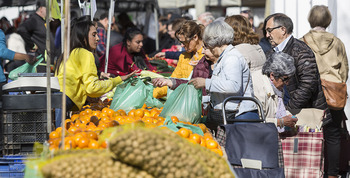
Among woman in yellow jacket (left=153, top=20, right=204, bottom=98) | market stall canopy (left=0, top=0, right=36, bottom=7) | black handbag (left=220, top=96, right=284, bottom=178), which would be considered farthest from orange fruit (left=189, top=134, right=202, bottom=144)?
market stall canopy (left=0, top=0, right=36, bottom=7)

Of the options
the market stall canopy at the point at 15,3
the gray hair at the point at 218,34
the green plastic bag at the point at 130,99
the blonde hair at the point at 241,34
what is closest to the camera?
A: the gray hair at the point at 218,34

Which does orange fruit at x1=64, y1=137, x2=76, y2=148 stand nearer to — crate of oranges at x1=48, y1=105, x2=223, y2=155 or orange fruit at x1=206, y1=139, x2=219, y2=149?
crate of oranges at x1=48, y1=105, x2=223, y2=155

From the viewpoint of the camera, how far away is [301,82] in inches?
213

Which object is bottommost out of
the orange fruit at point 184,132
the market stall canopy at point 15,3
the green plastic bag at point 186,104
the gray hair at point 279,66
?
the orange fruit at point 184,132

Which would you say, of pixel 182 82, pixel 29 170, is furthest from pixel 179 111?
pixel 29 170

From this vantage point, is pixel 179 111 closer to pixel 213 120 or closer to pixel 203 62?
pixel 213 120

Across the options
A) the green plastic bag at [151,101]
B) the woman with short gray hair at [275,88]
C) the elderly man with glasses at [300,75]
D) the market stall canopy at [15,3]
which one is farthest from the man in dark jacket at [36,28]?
the woman with short gray hair at [275,88]

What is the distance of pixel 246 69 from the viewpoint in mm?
4699

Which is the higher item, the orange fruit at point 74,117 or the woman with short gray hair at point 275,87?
the woman with short gray hair at point 275,87

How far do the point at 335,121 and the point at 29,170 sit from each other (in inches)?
171

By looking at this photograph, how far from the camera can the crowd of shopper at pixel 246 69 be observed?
4.75 m

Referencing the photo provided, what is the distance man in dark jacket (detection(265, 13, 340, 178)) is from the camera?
538cm

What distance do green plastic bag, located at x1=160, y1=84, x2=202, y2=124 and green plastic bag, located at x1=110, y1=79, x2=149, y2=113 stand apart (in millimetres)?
827

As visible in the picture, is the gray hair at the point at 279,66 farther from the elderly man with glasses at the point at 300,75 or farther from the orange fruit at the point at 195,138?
the orange fruit at the point at 195,138
